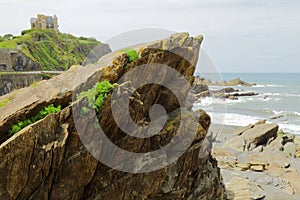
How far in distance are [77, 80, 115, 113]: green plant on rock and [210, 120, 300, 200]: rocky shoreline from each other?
10.1m

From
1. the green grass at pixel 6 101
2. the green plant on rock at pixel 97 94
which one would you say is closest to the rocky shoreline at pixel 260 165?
the green plant on rock at pixel 97 94

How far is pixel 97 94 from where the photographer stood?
34.7ft

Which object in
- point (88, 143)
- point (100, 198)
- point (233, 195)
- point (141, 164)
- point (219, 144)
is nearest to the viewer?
point (88, 143)

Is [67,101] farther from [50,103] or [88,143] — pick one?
[88,143]

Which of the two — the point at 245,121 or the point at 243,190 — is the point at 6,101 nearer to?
the point at 243,190

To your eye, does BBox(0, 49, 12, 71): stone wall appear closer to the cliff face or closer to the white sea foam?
the white sea foam

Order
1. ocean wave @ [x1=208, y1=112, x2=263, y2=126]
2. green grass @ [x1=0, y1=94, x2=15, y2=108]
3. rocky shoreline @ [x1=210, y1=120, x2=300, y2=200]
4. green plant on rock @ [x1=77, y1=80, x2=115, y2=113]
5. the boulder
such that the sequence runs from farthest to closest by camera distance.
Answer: ocean wave @ [x1=208, y1=112, x2=263, y2=126]
rocky shoreline @ [x1=210, y1=120, x2=300, y2=200]
the boulder
green grass @ [x1=0, y1=94, x2=15, y2=108]
green plant on rock @ [x1=77, y1=80, x2=115, y2=113]

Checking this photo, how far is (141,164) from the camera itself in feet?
39.2

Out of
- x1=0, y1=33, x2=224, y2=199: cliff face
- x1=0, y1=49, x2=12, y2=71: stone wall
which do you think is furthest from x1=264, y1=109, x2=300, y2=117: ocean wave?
x1=0, y1=33, x2=224, y2=199: cliff face

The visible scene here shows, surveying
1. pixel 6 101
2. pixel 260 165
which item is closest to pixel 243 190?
pixel 260 165

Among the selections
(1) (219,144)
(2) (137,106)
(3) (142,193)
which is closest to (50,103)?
(2) (137,106)

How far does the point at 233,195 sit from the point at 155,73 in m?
10.2

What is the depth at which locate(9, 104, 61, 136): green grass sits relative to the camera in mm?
9820

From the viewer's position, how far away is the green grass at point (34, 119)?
32.2 feet
